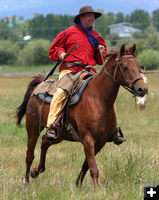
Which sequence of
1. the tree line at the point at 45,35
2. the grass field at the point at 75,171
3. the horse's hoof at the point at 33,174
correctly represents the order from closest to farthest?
the grass field at the point at 75,171 → the horse's hoof at the point at 33,174 → the tree line at the point at 45,35

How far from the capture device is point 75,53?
24.1 feet

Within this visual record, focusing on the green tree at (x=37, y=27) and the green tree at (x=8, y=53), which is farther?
the green tree at (x=37, y=27)

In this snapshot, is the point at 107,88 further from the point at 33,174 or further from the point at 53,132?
the point at 33,174

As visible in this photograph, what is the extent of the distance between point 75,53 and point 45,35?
115184 millimetres

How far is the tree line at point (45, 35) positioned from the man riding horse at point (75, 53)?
40.5 m

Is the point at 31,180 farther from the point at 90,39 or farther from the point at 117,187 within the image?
the point at 90,39

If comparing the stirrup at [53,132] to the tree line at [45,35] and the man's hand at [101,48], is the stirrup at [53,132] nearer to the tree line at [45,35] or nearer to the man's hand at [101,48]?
the man's hand at [101,48]

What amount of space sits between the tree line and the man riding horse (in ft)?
133

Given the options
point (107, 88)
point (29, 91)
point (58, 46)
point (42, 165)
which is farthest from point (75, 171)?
point (58, 46)

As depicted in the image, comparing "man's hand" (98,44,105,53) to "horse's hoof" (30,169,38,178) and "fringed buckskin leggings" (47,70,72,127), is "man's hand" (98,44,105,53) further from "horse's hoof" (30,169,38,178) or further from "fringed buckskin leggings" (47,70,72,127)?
"horse's hoof" (30,169,38,178)

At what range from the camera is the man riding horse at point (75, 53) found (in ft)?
23.4

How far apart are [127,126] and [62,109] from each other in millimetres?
7241

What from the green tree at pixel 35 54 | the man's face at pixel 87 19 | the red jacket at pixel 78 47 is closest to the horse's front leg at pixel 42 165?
the red jacket at pixel 78 47

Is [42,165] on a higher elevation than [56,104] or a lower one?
lower
